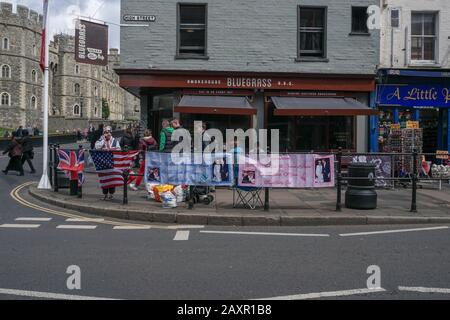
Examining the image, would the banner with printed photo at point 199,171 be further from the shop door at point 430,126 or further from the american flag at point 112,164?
the shop door at point 430,126

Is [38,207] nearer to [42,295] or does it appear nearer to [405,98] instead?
[42,295]

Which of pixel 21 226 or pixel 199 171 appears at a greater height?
pixel 199 171

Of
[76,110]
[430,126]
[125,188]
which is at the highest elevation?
[76,110]

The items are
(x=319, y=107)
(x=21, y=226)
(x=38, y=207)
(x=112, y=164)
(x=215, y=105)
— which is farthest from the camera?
(x=319, y=107)

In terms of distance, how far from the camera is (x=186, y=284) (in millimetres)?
5648

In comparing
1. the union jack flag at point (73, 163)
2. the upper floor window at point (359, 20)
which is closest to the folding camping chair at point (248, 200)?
the union jack flag at point (73, 163)

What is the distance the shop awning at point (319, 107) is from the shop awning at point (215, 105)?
1.02 metres

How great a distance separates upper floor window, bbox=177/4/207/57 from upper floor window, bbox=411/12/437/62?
7.59m

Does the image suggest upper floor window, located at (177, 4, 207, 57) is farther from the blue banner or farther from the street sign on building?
the blue banner

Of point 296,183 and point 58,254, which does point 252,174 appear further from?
point 58,254

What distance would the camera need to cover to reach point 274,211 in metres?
10.5

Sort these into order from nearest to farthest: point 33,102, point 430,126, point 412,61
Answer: point 412,61 → point 430,126 → point 33,102

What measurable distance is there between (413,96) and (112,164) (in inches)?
443

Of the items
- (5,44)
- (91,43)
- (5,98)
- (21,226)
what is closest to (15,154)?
(91,43)
